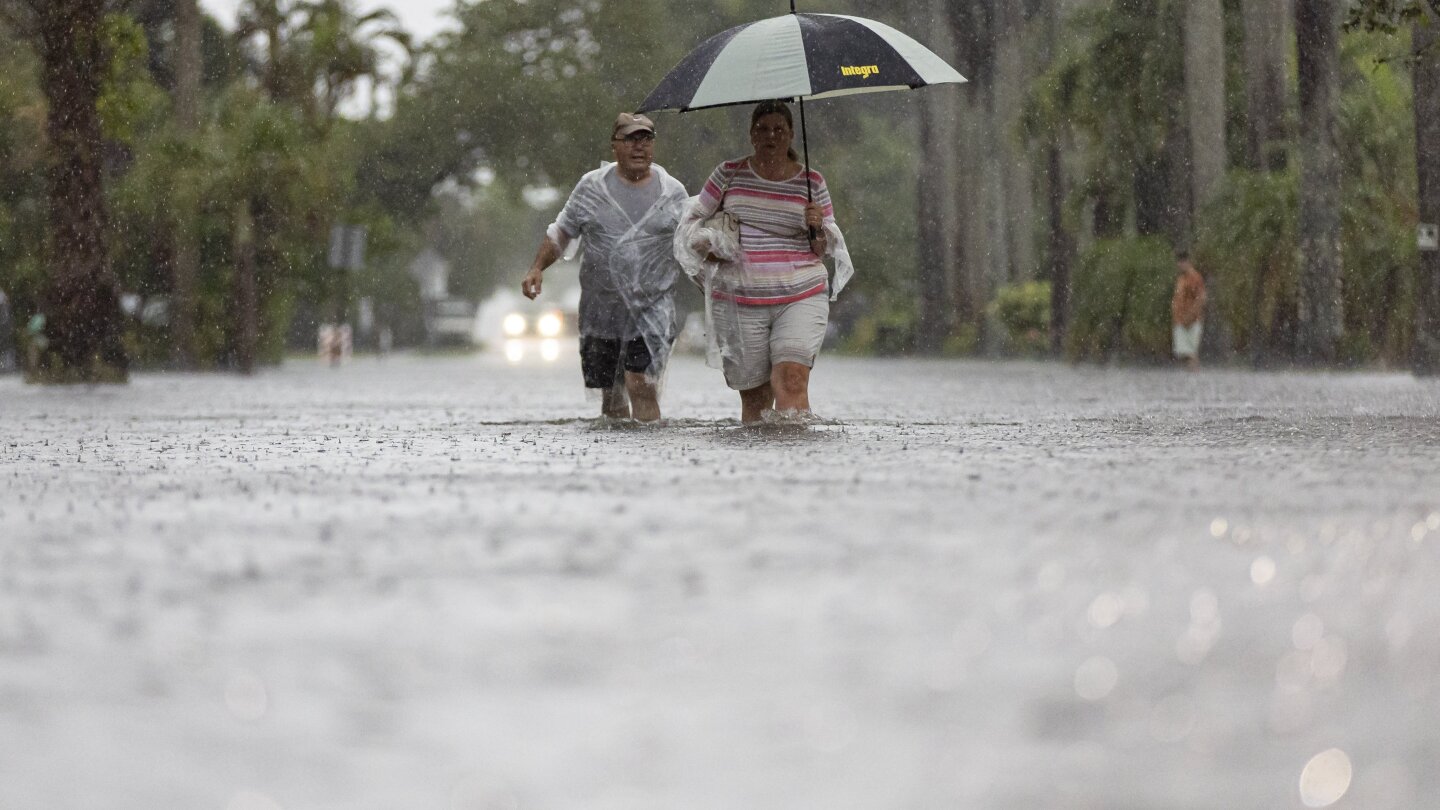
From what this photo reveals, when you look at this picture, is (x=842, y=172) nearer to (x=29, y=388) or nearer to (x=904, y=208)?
(x=904, y=208)

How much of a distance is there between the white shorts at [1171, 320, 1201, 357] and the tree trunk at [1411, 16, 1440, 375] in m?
5.47

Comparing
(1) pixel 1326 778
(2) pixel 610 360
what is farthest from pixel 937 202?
(1) pixel 1326 778

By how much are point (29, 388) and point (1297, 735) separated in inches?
1000

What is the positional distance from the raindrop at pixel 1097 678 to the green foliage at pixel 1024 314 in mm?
41168

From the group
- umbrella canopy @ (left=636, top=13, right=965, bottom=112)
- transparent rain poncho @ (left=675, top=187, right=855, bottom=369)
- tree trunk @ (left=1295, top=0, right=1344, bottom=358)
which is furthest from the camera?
tree trunk @ (left=1295, top=0, right=1344, bottom=358)

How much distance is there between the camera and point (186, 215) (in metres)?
38.2

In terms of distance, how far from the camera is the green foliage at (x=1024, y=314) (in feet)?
152

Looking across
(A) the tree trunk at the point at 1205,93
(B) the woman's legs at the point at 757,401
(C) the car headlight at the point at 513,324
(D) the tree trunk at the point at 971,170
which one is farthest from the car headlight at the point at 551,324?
(B) the woman's legs at the point at 757,401

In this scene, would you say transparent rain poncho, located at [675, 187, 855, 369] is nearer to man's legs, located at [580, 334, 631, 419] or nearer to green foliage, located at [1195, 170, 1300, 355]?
man's legs, located at [580, 334, 631, 419]

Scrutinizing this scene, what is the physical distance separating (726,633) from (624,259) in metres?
9.02

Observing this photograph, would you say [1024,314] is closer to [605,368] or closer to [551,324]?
[605,368]

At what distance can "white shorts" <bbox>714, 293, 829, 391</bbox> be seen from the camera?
43.1 feet

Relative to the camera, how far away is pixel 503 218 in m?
139

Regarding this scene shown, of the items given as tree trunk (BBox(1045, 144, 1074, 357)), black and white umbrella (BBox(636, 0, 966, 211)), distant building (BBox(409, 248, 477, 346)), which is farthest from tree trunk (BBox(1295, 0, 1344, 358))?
distant building (BBox(409, 248, 477, 346))
